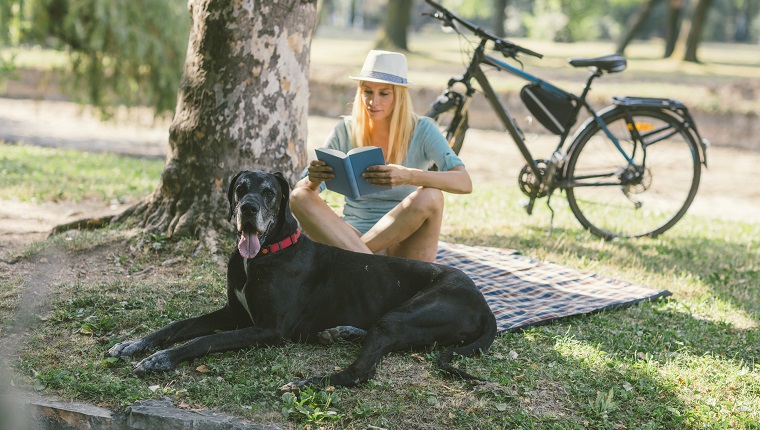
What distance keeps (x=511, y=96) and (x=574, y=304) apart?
1057cm

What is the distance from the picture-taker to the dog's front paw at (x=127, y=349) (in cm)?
368

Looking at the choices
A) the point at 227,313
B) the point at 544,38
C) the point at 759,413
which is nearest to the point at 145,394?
the point at 227,313

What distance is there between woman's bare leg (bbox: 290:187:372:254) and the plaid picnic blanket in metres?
0.96

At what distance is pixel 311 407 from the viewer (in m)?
3.29

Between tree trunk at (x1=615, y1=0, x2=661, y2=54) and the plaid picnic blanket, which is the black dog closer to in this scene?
the plaid picnic blanket

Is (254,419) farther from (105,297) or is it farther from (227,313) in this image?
(105,297)

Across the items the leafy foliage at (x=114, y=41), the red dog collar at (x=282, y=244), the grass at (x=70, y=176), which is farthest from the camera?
the leafy foliage at (x=114, y=41)

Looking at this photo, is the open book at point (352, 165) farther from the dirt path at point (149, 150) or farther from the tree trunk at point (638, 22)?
the tree trunk at point (638, 22)

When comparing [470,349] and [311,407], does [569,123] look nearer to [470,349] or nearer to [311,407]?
[470,349]

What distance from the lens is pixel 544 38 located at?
39125mm

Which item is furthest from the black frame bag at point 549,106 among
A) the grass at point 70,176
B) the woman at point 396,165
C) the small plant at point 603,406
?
the grass at point 70,176

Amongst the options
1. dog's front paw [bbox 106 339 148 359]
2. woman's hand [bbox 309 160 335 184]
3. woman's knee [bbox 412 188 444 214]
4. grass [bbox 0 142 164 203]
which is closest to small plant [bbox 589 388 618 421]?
woman's knee [bbox 412 188 444 214]

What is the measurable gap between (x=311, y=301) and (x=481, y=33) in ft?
10.3

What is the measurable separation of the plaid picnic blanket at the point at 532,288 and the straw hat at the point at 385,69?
1.49 meters
